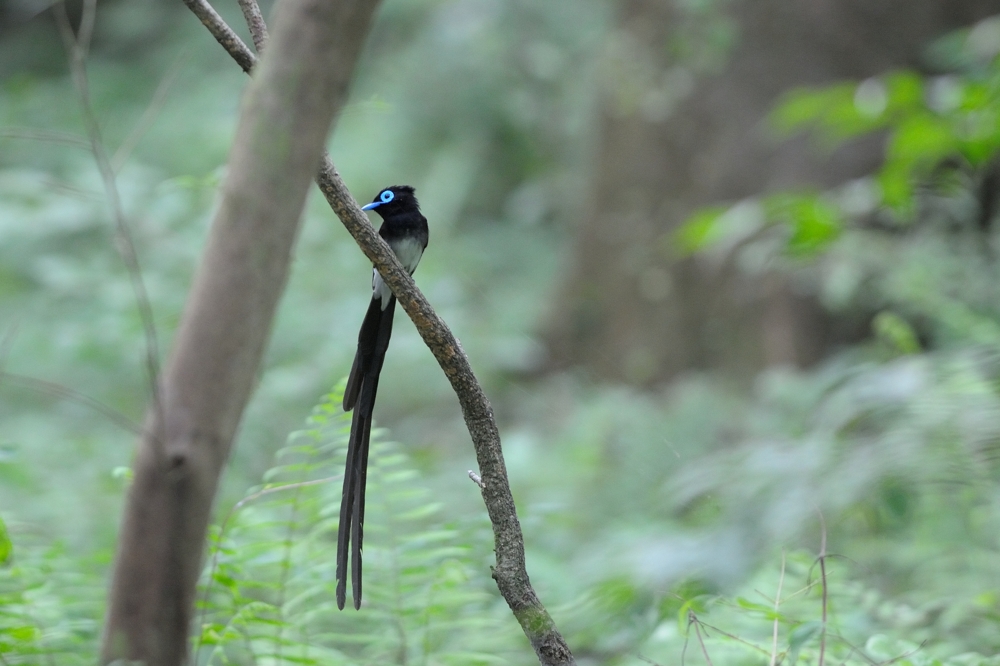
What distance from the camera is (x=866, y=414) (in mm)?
2576

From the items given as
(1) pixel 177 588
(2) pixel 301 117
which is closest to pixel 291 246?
(2) pixel 301 117

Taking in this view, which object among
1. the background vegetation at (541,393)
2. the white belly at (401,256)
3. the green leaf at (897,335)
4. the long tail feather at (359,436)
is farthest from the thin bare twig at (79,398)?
the green leaf at (897,335)

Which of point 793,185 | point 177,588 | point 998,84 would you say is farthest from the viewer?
point 793,185

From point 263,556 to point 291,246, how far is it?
0.97 meters

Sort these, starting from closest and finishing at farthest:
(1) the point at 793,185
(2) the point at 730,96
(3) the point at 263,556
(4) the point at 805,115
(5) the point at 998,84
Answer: (3) the point at 263,556 → (5) the point at 998,84 → (4) the point at 805,115 → (1) the point at 793,185 → (2) the point at 730,96

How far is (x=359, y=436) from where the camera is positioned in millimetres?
1270

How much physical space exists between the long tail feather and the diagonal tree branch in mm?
173

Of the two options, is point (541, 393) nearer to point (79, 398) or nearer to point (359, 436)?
point (359, 436)

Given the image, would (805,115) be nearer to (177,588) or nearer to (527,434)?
(527,434)

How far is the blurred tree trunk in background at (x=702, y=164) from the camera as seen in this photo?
156 inches

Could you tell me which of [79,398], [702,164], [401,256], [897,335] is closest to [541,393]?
[702,164]

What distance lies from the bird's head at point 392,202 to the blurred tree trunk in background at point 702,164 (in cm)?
289

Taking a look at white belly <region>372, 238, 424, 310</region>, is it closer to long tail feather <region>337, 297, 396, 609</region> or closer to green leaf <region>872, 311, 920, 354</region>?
long tail feather <region>337, 297, 396, 609</region>

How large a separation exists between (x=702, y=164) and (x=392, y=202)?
3305mm
